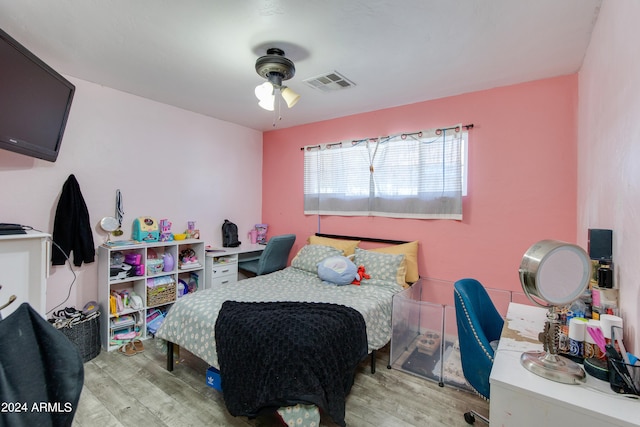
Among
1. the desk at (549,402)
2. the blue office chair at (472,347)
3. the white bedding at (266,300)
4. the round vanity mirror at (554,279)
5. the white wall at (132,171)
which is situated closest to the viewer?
the desk at (549,402)

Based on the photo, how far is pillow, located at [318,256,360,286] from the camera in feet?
9.23

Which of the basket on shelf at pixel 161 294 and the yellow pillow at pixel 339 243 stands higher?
the yellow pillow at pixel 339 243

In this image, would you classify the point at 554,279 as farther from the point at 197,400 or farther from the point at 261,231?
the point at 261,231

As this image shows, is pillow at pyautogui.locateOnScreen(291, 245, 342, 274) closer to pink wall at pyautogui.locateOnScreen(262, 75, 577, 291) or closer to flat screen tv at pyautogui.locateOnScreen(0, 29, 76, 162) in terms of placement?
pink wall at pyautogui.locateOnScreen(262, 75, 577, 291)

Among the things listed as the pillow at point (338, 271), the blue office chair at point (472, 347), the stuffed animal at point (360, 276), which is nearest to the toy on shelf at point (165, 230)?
the pillow at point (338, 271)

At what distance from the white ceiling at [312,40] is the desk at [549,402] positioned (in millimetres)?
1859

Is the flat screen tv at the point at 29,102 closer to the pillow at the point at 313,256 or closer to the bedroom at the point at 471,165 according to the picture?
the bedroom at the point at 471,165

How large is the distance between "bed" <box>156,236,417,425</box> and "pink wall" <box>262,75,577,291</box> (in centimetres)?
38

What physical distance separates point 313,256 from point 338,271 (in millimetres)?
541

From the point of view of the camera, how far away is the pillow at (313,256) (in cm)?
324

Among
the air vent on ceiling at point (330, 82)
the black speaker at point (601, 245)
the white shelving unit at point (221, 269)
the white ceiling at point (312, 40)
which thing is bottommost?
the white shelving unit at point (221, 269)

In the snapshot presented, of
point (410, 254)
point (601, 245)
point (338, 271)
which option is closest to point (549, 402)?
point (601, 245)

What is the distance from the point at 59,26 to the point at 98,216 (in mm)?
1642

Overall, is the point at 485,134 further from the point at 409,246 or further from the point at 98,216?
the point at 98,216
